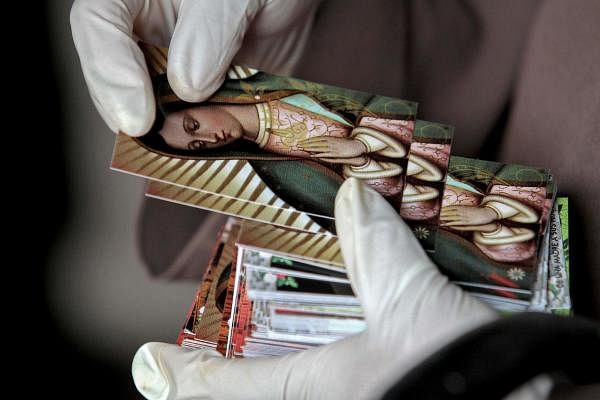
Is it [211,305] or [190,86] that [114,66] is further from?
[211,305]

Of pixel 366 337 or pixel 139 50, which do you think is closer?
pixel 366 337

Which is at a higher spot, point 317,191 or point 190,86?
point 190,86

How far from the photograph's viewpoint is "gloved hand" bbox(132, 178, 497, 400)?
838 mm

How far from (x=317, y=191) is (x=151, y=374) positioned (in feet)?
1.49

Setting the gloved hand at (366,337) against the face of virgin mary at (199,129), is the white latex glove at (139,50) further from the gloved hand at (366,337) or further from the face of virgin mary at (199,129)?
the gloved hand at (366,337)

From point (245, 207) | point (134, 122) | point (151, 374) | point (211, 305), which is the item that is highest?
point (134, 122)

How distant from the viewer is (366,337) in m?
0.87

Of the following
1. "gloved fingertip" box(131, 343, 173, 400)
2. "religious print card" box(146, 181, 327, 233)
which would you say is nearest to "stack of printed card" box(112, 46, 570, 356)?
"religious print card" box(146, 181, 327, 233)

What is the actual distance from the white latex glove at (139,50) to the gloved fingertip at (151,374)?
401mm

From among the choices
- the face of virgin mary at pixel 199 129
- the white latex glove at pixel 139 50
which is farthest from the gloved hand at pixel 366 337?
the white latex glove at pixel 139 50

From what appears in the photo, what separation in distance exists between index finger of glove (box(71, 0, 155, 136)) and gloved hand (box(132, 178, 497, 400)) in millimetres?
385

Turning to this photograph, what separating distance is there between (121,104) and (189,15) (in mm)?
237

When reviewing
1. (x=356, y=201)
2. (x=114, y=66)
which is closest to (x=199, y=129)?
(x=114, y=66)

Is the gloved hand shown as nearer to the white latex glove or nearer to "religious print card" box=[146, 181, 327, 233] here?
"religious print card" box=[146, 181, 327, 233]
